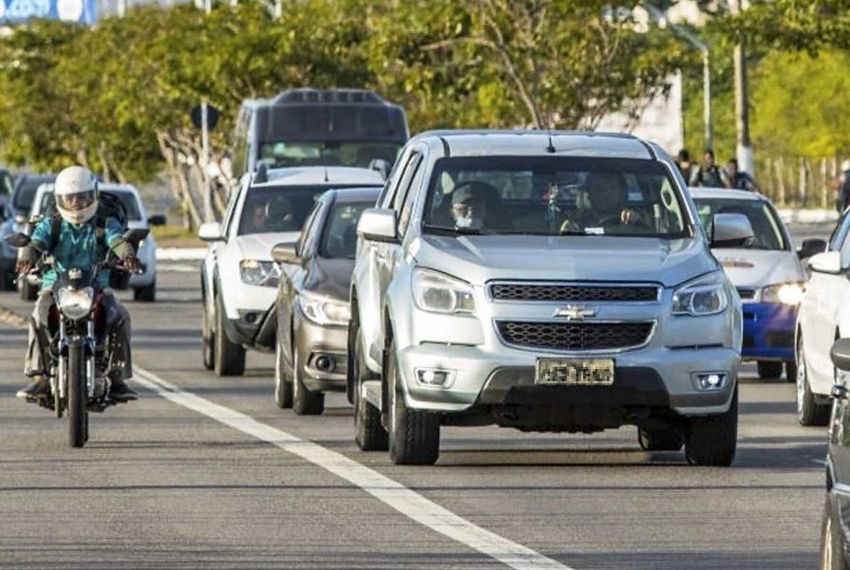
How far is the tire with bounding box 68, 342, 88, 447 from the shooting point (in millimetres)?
17406

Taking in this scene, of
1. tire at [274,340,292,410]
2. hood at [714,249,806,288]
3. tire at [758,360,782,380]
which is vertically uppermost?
hood at [714,249,806,288]

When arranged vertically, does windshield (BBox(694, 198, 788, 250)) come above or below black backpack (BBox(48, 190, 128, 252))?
below

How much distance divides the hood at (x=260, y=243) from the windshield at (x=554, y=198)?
8.10 meters

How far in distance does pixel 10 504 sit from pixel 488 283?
302 centimetres

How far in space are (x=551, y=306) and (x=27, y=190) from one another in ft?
110

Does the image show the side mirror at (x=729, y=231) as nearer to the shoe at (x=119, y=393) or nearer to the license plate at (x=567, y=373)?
the license plate at (x=567, y=373)

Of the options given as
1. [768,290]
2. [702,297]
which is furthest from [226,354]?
[702,297]

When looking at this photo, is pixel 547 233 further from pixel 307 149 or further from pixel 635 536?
pixel 307 149

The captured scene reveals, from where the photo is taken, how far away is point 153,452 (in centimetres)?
1745

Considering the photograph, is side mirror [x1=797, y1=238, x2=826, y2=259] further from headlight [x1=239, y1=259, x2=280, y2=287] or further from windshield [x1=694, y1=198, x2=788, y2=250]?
headlight [x1=239, y1=259, x2=280, y2=287]

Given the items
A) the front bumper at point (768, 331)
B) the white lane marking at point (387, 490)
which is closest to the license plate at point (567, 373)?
the white lane marking at point (387, 490)

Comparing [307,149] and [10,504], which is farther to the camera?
[307,149]

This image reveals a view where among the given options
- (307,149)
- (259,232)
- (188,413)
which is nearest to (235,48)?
(307,149)

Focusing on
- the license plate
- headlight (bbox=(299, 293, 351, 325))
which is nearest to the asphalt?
the license plate
